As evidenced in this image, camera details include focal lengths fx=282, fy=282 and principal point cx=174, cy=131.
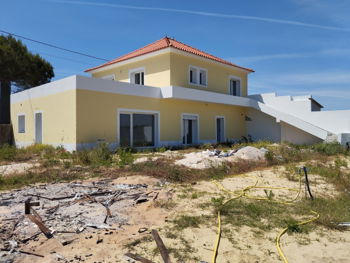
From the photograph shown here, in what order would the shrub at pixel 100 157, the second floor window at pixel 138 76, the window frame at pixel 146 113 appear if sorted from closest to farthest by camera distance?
the shrub at pixel 100 157, the window frame at pixel 146 113, the second floor window at pixel 138 76

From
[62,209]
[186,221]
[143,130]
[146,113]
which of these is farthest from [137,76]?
[186,221]

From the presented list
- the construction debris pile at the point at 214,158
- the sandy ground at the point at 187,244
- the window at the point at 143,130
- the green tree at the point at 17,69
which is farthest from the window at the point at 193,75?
the sandy ground at the point at 187,244

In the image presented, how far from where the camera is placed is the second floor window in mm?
19825

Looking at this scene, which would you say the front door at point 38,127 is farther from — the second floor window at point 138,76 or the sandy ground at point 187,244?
the sandy ground at point 187,244

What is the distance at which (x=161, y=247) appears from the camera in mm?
3902

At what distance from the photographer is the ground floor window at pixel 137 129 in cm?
1568

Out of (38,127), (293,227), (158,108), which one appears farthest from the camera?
(158,108)

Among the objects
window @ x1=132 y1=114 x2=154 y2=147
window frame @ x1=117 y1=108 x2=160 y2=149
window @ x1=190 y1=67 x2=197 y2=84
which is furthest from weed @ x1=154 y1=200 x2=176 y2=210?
window @ x1=190 y1=67 x2=197 y2=84

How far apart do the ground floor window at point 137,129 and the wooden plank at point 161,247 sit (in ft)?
37.9

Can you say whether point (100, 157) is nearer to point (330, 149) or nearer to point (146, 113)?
point (146, 113)

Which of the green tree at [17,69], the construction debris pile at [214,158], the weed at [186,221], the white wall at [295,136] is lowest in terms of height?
the weed at [186,221]

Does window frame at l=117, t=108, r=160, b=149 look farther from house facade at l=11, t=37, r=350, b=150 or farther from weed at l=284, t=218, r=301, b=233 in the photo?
weed at l=284, t=218, r=301, b=233

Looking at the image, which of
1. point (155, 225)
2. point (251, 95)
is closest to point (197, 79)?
point (251, 95)

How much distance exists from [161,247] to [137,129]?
41.9ft
